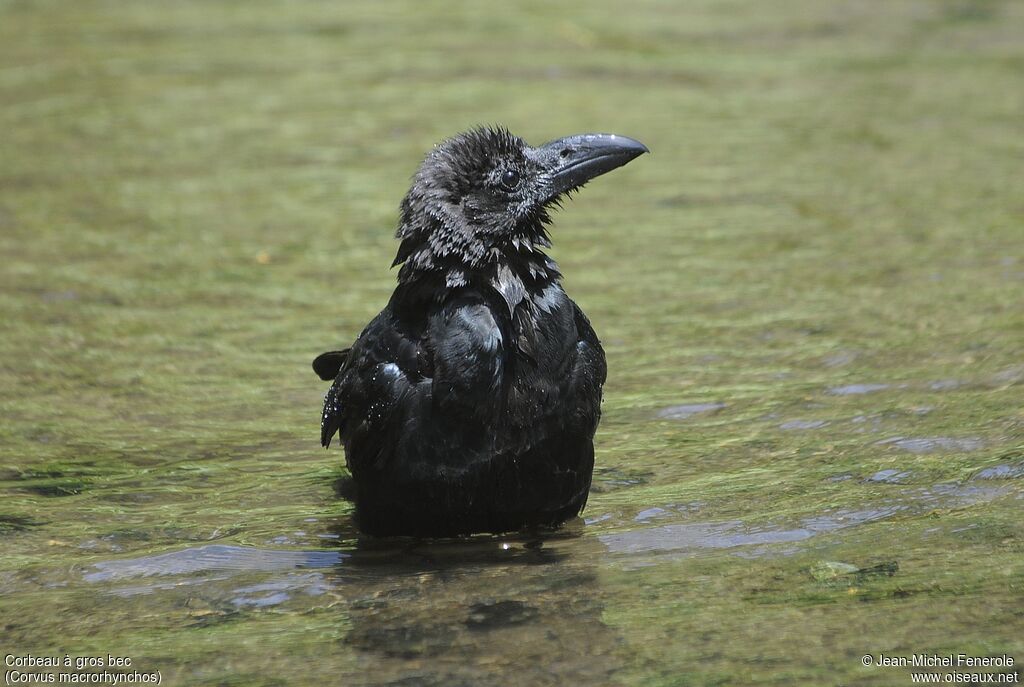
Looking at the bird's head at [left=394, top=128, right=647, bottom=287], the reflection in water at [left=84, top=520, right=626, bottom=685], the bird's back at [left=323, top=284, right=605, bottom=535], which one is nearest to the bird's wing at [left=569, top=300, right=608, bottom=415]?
the bird's back at [left=323, top=284, right=605, bottom=535]

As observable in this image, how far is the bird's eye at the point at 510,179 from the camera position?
509cm

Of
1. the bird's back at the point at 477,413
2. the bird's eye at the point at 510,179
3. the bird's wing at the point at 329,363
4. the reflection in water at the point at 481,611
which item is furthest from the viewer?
the bird's wing at the point at 329,363

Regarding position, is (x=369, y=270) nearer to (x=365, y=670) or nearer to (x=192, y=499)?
(x=192, y=499)

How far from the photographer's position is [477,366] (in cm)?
472

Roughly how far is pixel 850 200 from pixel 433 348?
510cm

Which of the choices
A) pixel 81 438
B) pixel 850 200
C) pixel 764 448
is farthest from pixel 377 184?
pixel 764 448

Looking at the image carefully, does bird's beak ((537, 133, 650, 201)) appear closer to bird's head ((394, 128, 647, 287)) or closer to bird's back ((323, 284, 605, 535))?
bird's head ((394, 128, 647, 287))

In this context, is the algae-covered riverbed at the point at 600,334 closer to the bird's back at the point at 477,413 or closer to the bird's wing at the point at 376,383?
the bird's back at the point at 477,413

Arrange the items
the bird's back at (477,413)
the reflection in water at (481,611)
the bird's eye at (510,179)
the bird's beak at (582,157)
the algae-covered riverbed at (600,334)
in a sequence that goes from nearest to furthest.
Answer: the reflection in water at (481,611)
the algae-covered riverbed at (600,334)
the bird's back at (477,413)
the bird's eye at (510,179)
the bird's beak at (582,157)

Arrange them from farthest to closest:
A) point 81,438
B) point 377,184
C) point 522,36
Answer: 1. point 522,36
2. point 377,184
3. point 81,438

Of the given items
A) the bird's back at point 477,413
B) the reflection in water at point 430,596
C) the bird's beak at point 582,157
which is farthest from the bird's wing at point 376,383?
the bird's beak at point 582,157

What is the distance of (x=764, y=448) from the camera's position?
5.72m

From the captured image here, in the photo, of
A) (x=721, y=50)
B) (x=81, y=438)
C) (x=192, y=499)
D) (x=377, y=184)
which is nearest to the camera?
(x=192, y=499)

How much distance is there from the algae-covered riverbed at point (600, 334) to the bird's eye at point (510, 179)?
1289mm
